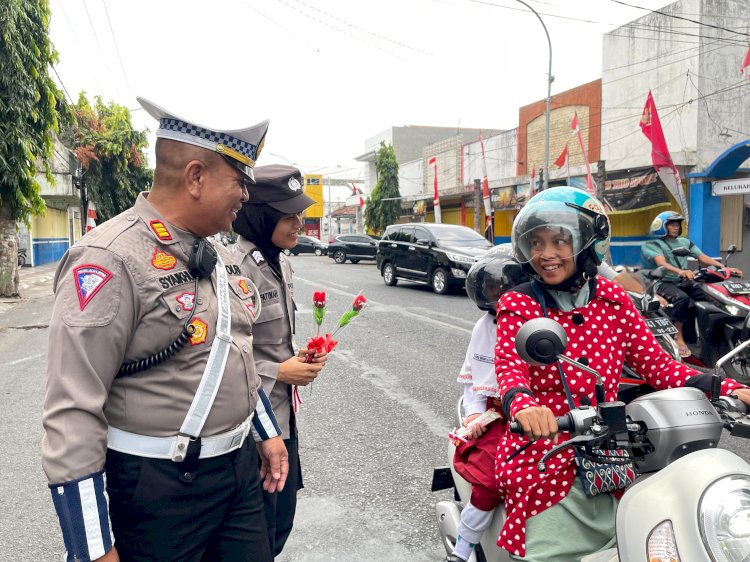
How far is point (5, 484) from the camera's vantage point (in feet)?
13.3

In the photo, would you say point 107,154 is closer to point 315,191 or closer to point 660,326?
point 660,326

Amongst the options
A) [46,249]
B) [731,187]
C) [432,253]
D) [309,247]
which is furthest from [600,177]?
[309,247]

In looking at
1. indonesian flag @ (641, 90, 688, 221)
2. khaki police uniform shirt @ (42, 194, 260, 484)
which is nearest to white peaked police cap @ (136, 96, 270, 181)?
khaki police uniform shirt @ (42, 194, 260, 484)

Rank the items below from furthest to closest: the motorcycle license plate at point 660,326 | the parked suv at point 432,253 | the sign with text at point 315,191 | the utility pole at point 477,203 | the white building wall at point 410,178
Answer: the sign with text at point 315,191 < the white building wall at point 410,178 < the utility pole at point 477,203 < the parked suv at point 432,253 < the motorcycle license plate at point 660,326

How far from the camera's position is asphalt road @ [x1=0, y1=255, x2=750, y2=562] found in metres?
3.33

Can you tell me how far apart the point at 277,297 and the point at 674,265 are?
591 centimetres

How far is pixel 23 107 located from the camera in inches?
482

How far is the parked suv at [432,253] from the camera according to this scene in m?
13.9

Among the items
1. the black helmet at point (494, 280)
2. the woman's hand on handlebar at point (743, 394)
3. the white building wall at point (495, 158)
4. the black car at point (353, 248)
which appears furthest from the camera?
the black car at point (353, 248)

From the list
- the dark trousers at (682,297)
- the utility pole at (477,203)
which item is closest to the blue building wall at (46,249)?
the utility pole at (477,203)

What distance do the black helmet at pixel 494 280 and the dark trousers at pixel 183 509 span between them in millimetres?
1347

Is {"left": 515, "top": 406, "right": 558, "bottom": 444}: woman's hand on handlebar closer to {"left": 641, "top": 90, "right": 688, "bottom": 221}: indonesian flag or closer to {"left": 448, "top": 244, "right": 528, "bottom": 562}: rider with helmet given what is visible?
{"left": 448, "top": 244, "right": 528, "bottom": 562}: rider with helmet

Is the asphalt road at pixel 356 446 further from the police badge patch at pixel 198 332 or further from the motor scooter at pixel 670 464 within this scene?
the police badge patch at pixel 198 332

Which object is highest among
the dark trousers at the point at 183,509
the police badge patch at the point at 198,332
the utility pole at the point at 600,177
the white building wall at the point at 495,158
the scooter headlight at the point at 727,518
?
the white building wall at the point at 495,158
